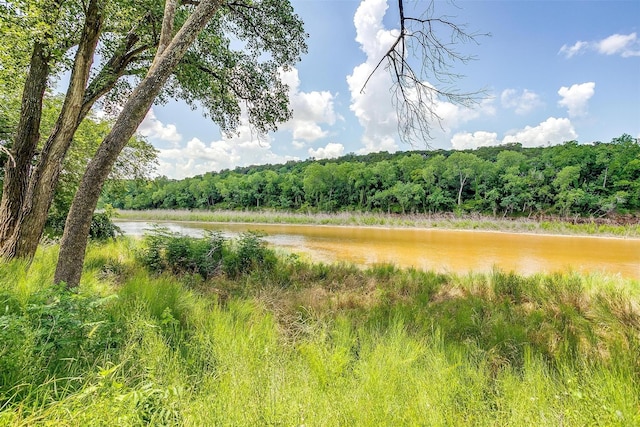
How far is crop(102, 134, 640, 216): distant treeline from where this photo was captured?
2973 centimetres

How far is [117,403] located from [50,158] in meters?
4.14

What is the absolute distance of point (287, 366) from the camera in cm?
196

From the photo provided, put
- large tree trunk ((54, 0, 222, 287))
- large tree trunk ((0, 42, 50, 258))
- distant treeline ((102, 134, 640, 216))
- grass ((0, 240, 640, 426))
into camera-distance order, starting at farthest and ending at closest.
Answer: distant treeline ((102, 134, 640, 216)) < large tree trunk ((0, 42, 50, 258)) < large tree trunk ((54, 0, 222, 287)) < grass ((0, 240, 640, 426))

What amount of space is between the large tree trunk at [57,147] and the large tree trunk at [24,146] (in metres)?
0.21

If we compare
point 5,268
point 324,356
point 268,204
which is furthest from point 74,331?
point 268,204

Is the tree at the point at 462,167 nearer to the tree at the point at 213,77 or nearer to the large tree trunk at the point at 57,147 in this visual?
the tree at the point at 213,77

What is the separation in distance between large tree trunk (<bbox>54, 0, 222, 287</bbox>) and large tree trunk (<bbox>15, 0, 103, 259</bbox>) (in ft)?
7.04

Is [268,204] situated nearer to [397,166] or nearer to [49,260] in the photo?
[397,166]

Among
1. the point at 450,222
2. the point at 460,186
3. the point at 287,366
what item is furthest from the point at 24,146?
the point at 460,186

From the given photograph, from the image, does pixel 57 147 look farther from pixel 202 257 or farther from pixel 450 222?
pixel 450 222

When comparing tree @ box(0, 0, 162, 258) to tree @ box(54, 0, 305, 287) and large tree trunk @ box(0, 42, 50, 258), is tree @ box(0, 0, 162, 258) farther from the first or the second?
tree @ box(54, 0, 305, 287)

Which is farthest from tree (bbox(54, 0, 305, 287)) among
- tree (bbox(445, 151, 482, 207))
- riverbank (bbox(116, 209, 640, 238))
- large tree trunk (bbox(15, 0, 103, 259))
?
tree (bbox(445, 151, 482, 207))

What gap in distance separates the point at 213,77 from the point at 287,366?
5595 mm

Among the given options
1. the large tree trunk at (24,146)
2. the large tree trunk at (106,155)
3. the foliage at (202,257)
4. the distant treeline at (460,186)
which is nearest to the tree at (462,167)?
the distant treeline at (460,186)
